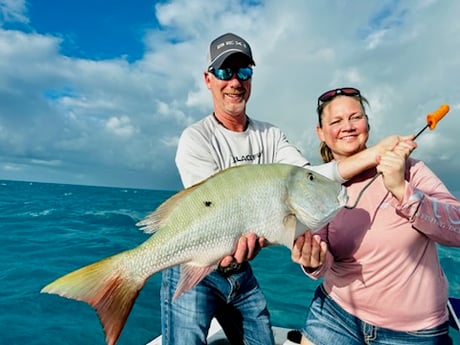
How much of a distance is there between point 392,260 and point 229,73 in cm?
179

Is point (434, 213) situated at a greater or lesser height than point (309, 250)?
greater

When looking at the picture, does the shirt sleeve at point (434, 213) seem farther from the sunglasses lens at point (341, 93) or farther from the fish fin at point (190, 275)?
the fish fin at point (190, 275)

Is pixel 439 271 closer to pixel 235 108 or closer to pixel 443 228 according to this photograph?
pixel 443 228

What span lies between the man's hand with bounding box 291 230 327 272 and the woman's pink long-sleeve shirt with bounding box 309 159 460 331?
276 millimetres

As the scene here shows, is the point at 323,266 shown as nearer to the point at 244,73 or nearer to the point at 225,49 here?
the point at 244,73

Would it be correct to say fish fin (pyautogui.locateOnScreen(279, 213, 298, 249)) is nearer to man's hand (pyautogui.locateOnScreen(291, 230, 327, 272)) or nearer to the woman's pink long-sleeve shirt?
man's hand (pyautogui.locateOnScreen(291, 230, 327, 272))

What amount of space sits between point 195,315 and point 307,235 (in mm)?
1150

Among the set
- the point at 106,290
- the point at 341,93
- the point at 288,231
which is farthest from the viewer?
the point at 341,93

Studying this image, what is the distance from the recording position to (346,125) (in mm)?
2621

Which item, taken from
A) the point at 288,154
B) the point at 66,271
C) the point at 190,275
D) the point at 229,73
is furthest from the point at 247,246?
the point at 66,271

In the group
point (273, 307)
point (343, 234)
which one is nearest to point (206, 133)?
point (343, 234)

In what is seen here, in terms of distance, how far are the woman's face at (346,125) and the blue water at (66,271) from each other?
5556mm

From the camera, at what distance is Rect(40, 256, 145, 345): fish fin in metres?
1.90

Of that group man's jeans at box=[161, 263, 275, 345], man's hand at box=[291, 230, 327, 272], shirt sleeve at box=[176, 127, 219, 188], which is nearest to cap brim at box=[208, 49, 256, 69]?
shirt sleeve at box=[176, 127, 219, 188]
